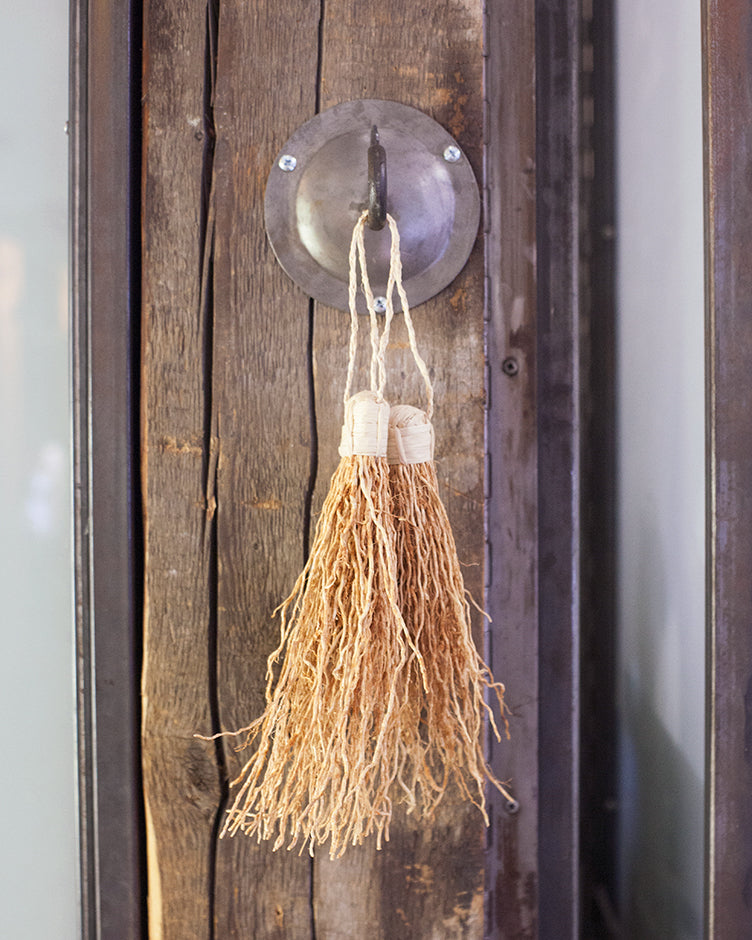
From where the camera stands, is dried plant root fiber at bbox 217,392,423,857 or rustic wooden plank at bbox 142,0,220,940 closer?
dried plant root fiber at bbox 217,392,423,857

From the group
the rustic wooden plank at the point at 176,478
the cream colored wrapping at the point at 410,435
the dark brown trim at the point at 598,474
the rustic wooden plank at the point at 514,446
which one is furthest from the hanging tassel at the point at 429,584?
the dark brown trim at the point at 598,474

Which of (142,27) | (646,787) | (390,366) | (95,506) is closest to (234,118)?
(142,27)

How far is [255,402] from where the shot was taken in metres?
0.56

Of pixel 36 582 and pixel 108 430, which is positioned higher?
pixel 108 430

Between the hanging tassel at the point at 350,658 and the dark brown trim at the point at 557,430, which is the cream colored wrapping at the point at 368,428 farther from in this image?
the dark brown trim at the point at 557,430

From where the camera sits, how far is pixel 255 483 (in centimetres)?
56

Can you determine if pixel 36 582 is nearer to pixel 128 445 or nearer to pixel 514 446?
pixel 128 445

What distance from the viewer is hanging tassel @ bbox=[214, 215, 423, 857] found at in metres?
0.43

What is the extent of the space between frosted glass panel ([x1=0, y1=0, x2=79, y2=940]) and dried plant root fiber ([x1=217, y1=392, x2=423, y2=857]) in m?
0.36

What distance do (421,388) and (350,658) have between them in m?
0.26

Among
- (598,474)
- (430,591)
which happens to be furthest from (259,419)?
(598,474)

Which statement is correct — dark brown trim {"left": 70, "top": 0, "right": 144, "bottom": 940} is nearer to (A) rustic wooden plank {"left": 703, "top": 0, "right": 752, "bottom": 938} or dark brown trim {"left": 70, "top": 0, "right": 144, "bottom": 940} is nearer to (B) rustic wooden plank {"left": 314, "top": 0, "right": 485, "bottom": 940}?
(B) rustic wooden plank {"left": 314, "top": 0, "right": 485, "bottom": 940}

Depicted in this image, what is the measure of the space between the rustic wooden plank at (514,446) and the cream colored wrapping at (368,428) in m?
0.16

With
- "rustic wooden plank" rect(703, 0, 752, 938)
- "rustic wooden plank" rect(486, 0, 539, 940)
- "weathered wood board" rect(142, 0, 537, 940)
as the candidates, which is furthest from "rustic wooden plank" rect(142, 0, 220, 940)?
"rustic wooden plank" rect(703, 0, 752, 938)
